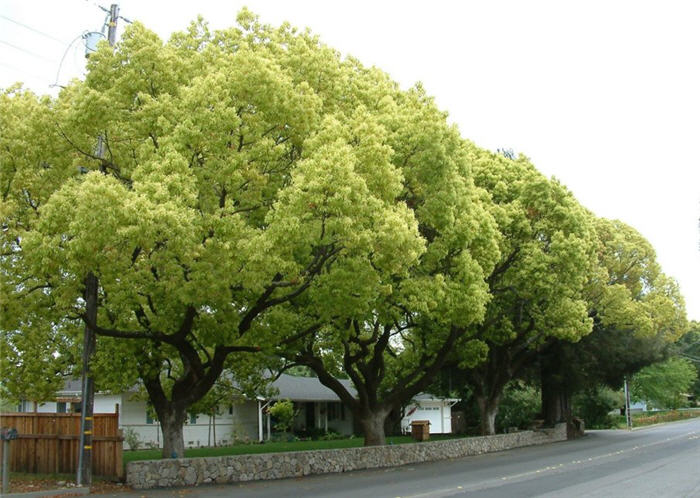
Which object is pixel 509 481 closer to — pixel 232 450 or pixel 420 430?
pixel 232 450

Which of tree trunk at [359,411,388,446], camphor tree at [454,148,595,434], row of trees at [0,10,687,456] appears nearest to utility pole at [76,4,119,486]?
row of trees at [0,10,687,456]

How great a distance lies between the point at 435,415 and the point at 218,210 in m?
44.1

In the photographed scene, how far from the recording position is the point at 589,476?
18312 mm

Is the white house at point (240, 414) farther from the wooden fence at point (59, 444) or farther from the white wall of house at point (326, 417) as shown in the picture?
the wooden fence at point (59, 444)

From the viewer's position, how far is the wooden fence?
58.2 feet

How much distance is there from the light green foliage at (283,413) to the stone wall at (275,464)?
9.70 meters

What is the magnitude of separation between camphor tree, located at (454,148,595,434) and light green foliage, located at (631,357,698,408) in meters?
46.9

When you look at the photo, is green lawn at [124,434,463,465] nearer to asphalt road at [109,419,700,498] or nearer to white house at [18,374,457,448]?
white house at [18,374,457,448]

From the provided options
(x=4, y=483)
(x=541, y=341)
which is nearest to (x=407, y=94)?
(x=4, y=483)

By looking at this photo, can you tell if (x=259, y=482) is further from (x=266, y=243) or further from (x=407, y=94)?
(x=407, y=94)

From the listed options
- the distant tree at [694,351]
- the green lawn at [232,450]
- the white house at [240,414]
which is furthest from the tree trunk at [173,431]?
the distant tree at [694,351]

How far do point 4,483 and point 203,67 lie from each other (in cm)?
1069

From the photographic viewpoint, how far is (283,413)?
3662 cm

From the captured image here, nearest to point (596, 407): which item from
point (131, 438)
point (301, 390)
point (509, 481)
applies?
point (301, 390)
